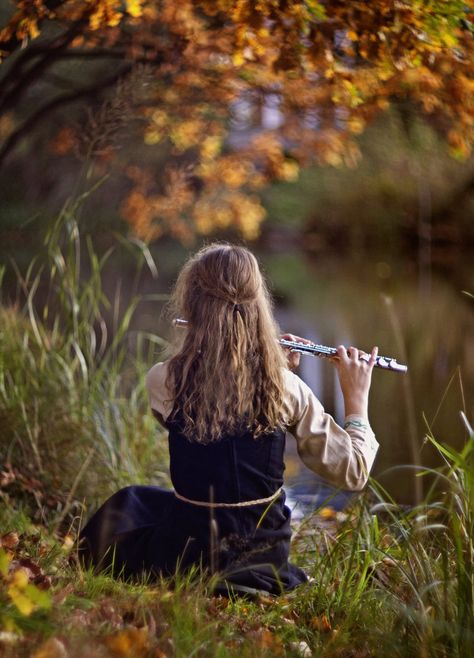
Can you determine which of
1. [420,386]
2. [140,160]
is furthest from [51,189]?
[420,386]

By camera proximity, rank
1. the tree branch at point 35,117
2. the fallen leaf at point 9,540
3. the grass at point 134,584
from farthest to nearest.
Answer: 1. the tree branch at point 35,117
2. the fallen leaf at point 9,540
3. the grass at point 134,584

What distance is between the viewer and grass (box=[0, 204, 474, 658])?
78.0 inches

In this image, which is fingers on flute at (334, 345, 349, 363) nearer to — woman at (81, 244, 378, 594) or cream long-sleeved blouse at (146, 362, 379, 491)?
woman at (81, 244, 378, 594)

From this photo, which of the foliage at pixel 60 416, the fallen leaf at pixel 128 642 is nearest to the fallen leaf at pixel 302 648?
the fallen leaf at pixel 128 642

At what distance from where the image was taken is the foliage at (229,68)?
4.21 metres

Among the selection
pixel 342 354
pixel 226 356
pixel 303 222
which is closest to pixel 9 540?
pixel 226 356

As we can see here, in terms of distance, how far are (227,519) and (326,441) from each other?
34 centimetres

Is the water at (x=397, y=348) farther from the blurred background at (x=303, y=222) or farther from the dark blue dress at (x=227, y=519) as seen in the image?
the dark blue dress at (x=227, y=519)

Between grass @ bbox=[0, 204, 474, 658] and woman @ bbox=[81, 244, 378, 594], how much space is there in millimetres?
105

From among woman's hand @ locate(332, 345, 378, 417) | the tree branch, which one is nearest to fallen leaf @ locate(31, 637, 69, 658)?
woman's hand @ locate(332, 345, 378, 417)

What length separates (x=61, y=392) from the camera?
4168 millimetres

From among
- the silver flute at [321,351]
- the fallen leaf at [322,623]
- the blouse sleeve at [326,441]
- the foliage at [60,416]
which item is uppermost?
the silver flute at [321,351]

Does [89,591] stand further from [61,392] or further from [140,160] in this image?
[140,160]

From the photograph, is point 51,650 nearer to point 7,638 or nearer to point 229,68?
point 7,638
